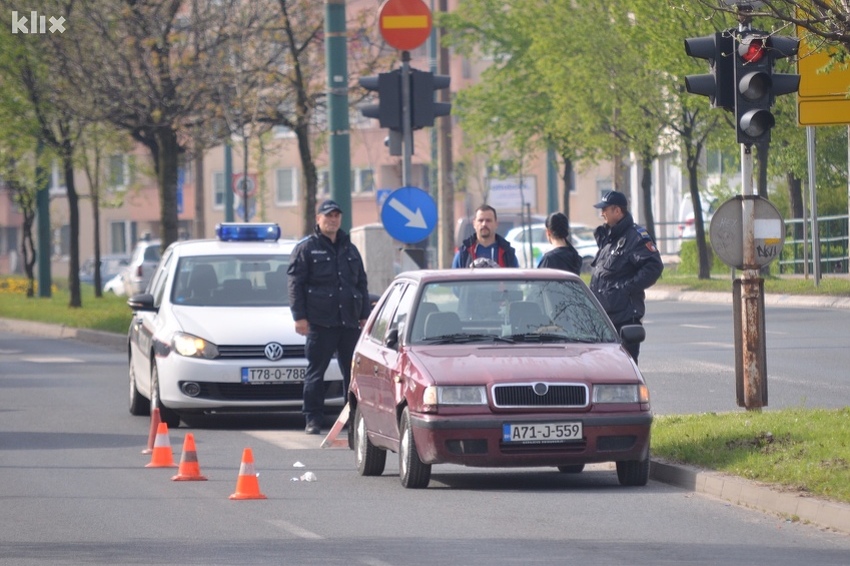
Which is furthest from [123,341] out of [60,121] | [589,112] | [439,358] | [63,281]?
[63,281]

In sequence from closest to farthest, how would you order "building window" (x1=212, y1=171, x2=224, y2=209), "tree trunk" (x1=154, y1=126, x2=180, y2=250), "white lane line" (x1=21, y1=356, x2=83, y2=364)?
"white lane line" (x1=21, y1=356, x2=83, y2=364)
"tree trunk" (x1=154, y1=126, x2=180, y2=250)
"building window" (x1=212, y1=171, x2=224, y2=209)

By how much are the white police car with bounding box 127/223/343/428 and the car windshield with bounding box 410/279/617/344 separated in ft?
12.1

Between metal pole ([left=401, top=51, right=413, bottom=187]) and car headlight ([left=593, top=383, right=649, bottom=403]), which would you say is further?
metal pole ([left=401, top=51, right=413, bottom=187])

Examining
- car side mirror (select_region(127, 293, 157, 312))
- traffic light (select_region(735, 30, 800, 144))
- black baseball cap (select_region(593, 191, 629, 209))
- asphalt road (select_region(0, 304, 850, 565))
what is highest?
traffic light (select_region(735, 30, 800, 144))

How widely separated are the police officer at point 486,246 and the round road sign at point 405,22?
3.15 meters

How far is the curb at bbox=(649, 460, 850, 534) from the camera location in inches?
366

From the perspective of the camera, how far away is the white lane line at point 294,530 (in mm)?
9188

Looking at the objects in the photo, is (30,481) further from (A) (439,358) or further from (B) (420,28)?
(B) (420,28)

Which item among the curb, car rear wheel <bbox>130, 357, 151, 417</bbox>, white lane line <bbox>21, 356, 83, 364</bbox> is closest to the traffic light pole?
the curb

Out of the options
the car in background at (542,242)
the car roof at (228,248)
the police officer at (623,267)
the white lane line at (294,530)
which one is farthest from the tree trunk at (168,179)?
the white lane line at (294,530)

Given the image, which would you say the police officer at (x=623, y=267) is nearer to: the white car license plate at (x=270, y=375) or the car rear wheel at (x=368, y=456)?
the car rear wheel at (x=368, y=456)

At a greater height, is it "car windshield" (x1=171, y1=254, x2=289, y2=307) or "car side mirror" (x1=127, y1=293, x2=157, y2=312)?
"car windshield" (x1=171, y1=254, x2=289, y2=307)

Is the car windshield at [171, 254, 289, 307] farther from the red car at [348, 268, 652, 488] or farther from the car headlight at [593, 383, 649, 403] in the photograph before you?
the car headlight at [593, 383, 649, 403]

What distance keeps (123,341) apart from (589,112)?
15462 millimetres
